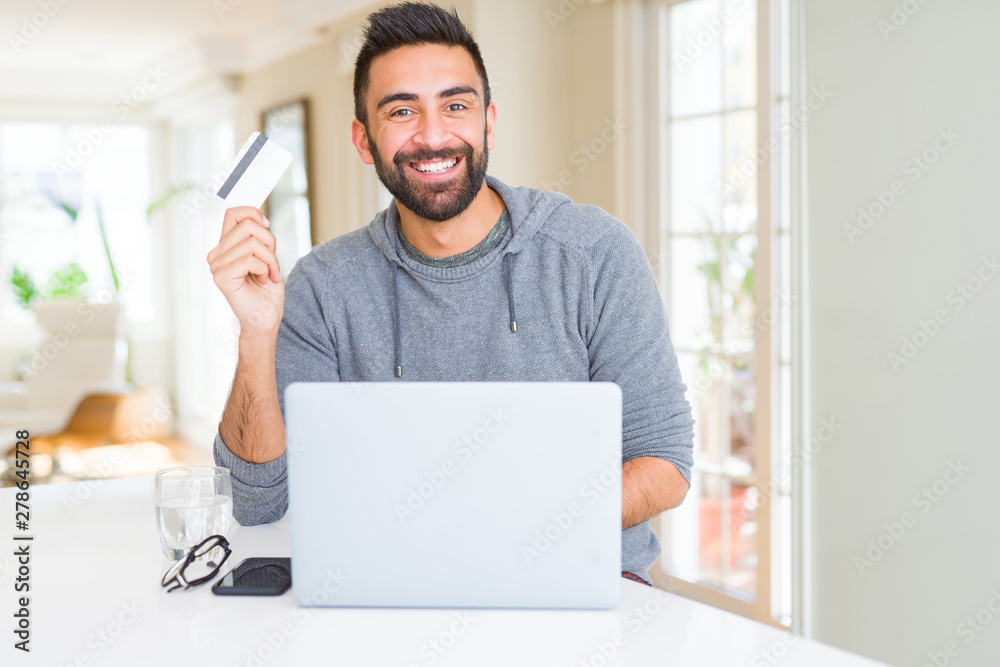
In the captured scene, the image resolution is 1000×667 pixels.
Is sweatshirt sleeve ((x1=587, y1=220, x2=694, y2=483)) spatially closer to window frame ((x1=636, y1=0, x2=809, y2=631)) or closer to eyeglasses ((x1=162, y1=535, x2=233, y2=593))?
eyeglasses ((x1=162, y1=535, x2=233, y2=593))

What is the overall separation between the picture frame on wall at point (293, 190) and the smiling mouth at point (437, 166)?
3.64 m

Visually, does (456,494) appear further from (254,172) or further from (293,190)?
(293,190)

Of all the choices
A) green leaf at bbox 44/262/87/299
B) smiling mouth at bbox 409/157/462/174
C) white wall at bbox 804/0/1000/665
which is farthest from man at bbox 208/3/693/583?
green leaf at bbox 44/262/87/299

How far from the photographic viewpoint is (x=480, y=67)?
1714 millimetres

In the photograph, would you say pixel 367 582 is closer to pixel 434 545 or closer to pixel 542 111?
pixel 434 545

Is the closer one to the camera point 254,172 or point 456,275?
point 254,172

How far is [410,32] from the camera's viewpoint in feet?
5.36

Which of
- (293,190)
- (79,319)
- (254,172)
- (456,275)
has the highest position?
(293,190)

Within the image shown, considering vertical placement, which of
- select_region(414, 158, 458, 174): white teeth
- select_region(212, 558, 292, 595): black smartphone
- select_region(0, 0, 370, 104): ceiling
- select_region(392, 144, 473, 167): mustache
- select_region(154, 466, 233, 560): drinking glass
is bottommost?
select_region(212, 558, 292, 595): black smartphone

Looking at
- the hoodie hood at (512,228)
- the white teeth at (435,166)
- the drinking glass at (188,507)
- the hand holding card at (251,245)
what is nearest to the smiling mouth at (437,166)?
the white teeth at (435,166)

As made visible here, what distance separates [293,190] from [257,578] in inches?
179

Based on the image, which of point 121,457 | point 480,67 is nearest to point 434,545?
point 480,67

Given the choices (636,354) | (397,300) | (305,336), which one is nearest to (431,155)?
(397,300)

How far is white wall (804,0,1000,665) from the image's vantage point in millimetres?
2043
